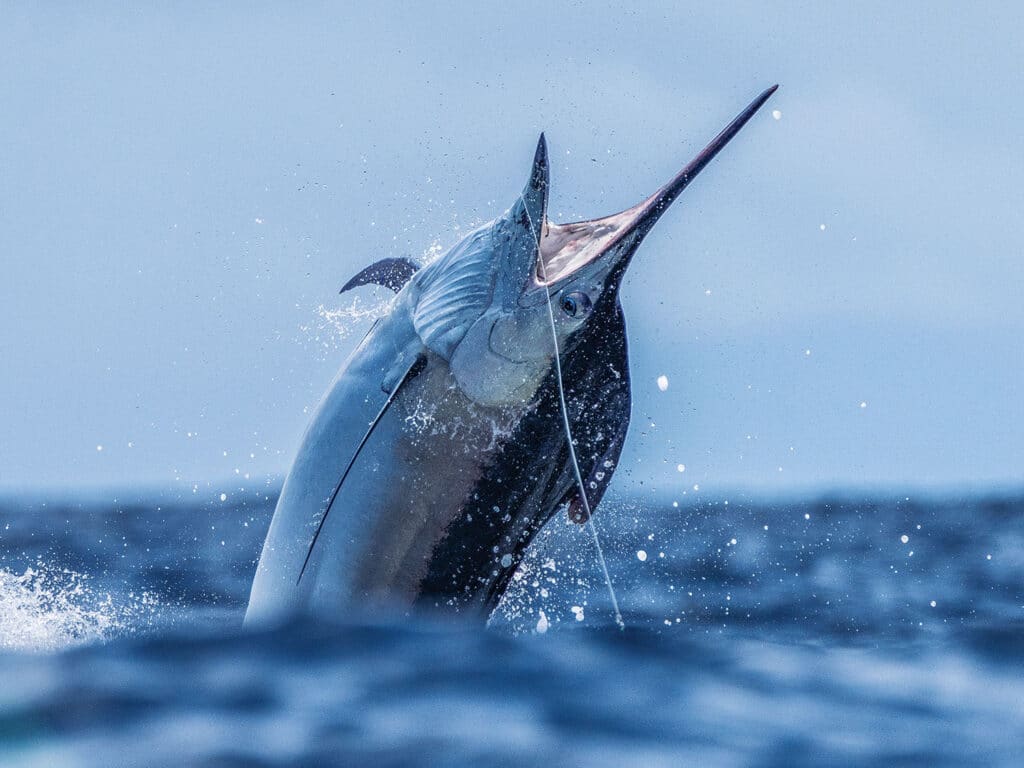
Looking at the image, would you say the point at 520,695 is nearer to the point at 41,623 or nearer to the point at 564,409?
the point at 564,409

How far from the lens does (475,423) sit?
667cm

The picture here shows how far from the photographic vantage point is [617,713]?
4832mm

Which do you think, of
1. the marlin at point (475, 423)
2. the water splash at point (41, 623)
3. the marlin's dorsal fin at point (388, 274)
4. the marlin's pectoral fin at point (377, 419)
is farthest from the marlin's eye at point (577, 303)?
the water splash at point (41, 623)

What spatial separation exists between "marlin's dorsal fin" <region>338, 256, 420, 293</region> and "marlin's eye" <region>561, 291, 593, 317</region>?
1355 millimetres

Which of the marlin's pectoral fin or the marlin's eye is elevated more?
the marlin's eye

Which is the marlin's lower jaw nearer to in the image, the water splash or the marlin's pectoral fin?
the marlin's pectoral fin

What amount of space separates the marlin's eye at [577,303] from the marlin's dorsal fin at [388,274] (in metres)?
1.36

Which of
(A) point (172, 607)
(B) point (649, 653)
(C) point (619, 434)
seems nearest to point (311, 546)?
(C) point (619, 434)

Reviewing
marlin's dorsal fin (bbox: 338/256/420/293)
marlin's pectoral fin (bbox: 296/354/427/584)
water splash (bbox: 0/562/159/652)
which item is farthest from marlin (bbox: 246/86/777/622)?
water splash (bbox: 0/562/159/652)

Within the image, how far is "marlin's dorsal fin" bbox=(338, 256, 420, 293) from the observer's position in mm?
7613

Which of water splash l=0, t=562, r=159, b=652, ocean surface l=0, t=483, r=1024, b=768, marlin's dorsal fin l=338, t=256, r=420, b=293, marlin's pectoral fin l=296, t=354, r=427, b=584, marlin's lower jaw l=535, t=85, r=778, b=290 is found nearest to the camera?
ocean surface l=0, t=483, r=1024, b=768

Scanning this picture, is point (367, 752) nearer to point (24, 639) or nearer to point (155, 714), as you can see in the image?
point (155, 714)

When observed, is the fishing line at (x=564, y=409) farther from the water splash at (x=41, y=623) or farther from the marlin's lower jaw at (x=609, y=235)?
the water splash at (x=41, y=623)

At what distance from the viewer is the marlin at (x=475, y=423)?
6.57 meters
